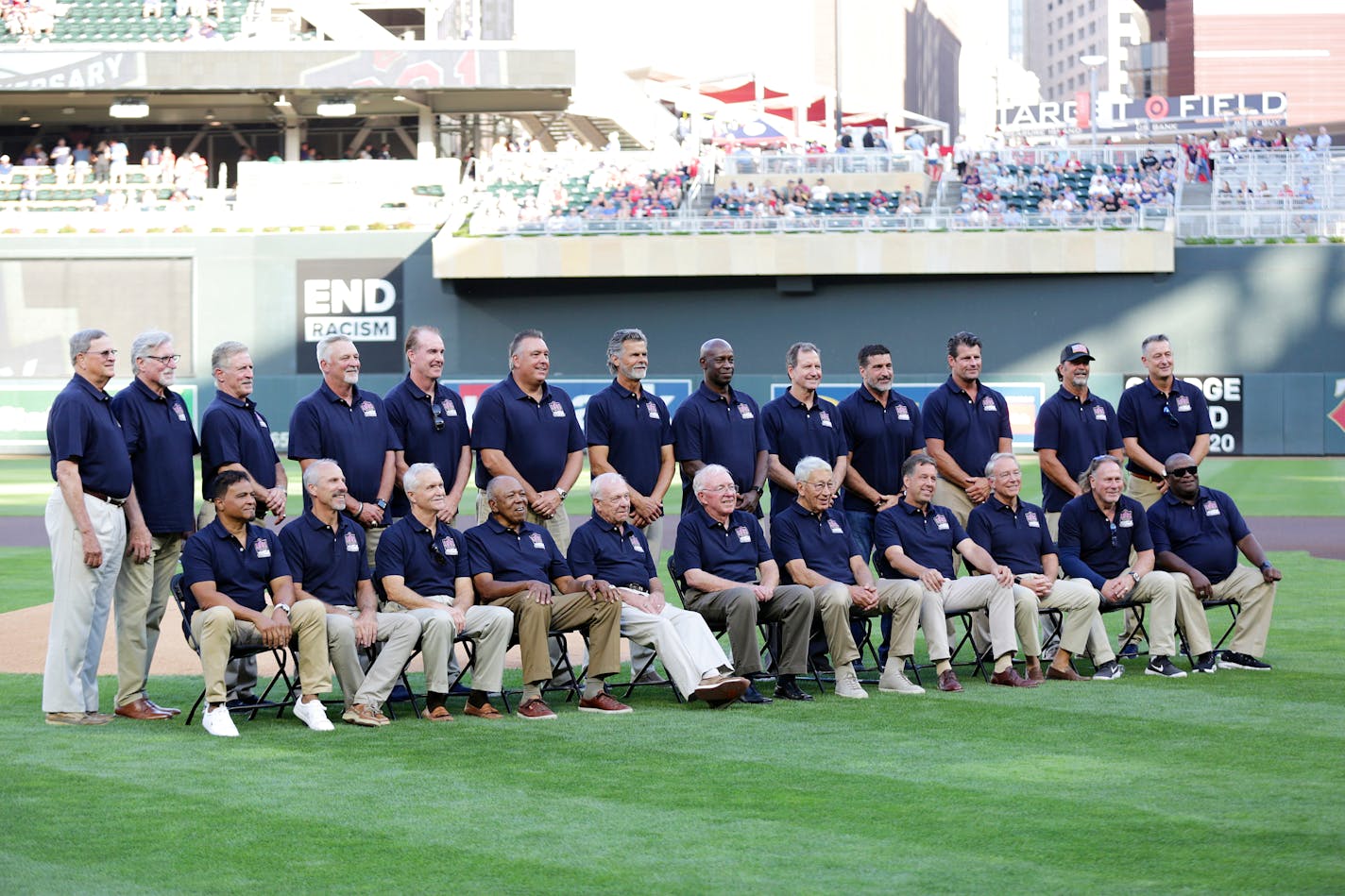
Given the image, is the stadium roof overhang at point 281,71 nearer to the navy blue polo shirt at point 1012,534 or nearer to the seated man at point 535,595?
the navy blue polo shirt at point 1012,534

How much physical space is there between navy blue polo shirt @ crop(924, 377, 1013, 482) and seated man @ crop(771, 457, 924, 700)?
1.22 meters

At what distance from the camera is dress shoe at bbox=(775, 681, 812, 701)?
30.6 ft

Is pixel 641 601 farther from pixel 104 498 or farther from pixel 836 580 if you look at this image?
pixel 104 498

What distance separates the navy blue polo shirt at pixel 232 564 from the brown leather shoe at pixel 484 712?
123 centimetres

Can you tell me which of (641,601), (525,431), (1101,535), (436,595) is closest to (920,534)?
(1101,535)

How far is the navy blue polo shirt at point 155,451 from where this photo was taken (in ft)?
29.2

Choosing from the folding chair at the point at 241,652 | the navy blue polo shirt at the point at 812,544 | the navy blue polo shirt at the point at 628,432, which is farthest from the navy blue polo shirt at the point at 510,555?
the navy blue polo shirt at the point at 812,544

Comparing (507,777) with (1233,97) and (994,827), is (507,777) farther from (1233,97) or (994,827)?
(1233,97)

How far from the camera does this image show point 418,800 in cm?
677

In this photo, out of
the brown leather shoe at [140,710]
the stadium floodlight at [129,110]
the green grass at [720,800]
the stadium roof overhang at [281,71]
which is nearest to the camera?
the green grass at [720,800]

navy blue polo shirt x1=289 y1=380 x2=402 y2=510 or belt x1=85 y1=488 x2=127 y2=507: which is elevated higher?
navy blue polo shirt x1=289 y1=380 x2=402 y2=510

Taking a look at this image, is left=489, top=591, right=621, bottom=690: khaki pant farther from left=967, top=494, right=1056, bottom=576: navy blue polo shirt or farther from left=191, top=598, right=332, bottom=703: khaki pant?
left=967, top=494, right=1056, bottom=576: navy blue polo shirt

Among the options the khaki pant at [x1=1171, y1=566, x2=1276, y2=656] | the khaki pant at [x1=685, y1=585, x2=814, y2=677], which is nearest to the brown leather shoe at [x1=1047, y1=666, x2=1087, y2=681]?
the khaki pant at [x1=1171, y1=566, x2=1276, y2=656]

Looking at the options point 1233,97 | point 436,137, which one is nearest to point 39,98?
point 436,137
